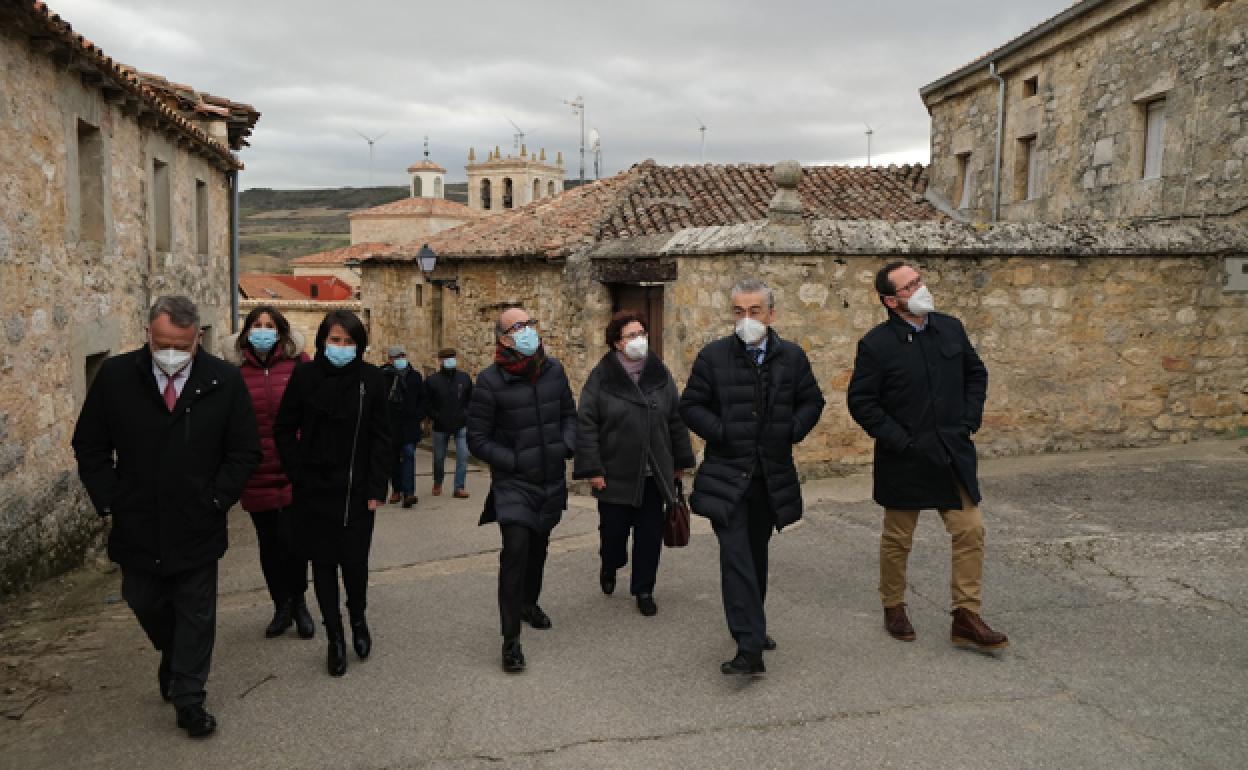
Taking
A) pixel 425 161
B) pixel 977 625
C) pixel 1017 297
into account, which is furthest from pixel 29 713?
pixel 425 161

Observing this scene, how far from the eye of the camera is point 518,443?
4559 millimetres

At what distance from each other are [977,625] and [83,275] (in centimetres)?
759

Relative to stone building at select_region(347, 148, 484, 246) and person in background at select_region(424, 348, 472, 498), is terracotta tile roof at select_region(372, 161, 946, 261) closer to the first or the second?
person in background at select_region(424, 348, 472, 498)

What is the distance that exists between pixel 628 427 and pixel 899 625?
5.45 feet

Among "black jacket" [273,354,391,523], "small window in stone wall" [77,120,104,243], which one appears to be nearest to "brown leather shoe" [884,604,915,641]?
"black jacket" [273,354,391,523]

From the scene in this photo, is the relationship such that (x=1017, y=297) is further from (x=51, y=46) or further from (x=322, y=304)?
(x=322, y=304)

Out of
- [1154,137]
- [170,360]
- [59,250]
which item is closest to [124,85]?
[59,250]

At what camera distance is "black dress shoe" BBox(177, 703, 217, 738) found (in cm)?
369

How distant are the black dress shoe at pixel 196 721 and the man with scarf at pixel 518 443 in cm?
129

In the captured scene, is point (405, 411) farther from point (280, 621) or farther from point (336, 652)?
point (336, 652)

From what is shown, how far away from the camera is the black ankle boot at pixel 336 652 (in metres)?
4.32

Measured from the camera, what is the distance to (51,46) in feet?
22.9

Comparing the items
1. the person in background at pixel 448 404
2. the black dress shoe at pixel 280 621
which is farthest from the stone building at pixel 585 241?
the black dress shoe at pixel 280 621

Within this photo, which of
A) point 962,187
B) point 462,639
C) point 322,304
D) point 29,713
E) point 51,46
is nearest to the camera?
point 29,713
